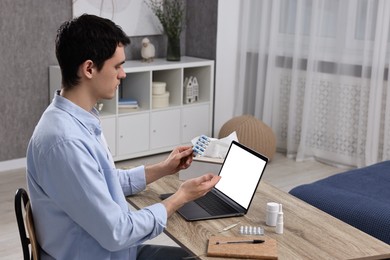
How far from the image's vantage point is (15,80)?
4.93 metres

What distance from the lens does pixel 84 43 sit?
6.20 feet

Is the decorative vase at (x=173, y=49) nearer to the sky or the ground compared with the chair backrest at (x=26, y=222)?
nearer to the sky

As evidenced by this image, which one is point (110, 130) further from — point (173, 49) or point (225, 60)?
point (225, 60)

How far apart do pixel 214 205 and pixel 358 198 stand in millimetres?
933

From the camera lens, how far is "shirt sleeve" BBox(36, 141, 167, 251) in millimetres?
1809

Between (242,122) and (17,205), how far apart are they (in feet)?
11.4

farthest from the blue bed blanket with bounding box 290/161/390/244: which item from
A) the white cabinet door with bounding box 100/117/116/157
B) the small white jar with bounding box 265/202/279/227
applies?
the white cabinet door with bounding box 100/117/116/157

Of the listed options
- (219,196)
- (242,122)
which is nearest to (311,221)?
(219,196)

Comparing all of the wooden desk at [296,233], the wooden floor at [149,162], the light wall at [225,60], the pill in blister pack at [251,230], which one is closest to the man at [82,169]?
the wooden desk at [296,233]

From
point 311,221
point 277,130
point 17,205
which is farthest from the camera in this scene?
point 277,130

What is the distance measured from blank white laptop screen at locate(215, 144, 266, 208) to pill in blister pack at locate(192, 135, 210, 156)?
0.44ft

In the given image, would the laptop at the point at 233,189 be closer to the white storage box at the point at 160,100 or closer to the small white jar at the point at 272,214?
the small white jar at the point at 272,214

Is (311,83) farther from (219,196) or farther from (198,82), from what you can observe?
(219,196)

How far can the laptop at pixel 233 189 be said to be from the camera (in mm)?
2273
